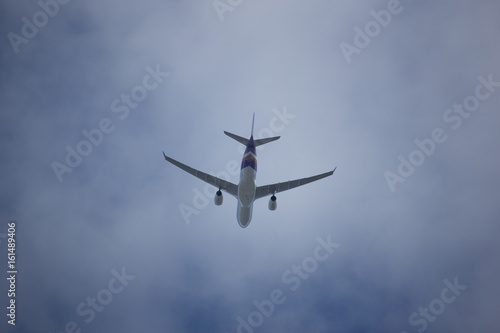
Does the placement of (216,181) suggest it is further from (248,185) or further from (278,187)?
(278,187)

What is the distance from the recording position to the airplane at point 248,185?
50.9 metres

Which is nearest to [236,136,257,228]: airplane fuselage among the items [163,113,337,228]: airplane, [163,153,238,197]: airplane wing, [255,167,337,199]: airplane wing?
[163,113,337,228]: airplane

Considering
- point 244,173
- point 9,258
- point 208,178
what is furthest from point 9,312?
point 244,173

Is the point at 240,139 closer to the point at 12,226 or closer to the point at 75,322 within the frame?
the point at 12,226

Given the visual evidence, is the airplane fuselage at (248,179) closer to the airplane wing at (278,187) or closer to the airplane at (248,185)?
the airplane at (248,185)

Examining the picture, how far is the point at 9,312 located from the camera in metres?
62.3

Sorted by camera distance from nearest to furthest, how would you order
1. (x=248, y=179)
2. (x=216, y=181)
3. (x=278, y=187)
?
(x=248, y=179)
(x=278, y=187)
(x=216, y=181)

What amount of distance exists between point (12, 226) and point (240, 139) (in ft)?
115

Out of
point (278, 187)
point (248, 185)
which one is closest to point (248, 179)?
point (248, 185)

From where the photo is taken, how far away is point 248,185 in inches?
2003

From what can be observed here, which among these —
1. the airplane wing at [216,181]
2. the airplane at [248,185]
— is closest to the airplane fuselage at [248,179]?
the airplane at [248,185]

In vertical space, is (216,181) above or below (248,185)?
above

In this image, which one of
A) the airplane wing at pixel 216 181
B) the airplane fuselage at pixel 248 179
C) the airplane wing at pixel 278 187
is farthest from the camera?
the airplane wing at pixel 216 181

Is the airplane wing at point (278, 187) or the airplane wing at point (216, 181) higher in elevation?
the airplane wing at point (216, 181)
